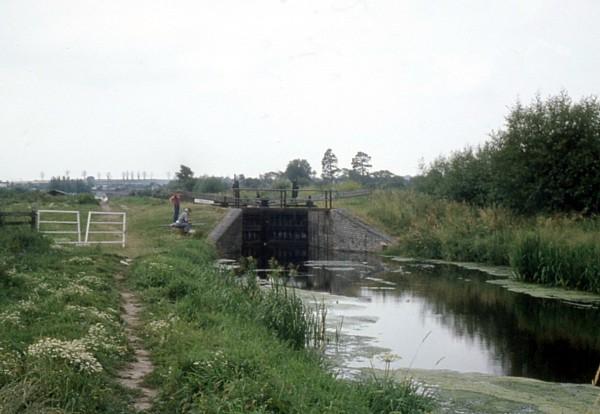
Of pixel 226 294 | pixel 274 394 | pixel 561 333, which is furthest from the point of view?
pixel 561 333

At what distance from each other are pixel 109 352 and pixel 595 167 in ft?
75.0

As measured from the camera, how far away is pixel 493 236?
1119 inches

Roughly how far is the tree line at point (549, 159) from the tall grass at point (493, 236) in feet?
2.96

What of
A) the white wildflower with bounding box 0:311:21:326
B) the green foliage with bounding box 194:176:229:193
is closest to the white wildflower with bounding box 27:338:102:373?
the white wildflower with bounding box 0:311:21:326

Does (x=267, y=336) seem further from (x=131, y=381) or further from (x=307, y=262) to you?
(x=307, y=262)

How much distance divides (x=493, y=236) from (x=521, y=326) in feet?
41.1

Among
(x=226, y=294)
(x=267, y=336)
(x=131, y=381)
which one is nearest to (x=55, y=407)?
(x=131, y=381)

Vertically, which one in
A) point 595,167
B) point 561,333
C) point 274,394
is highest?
point 595,167

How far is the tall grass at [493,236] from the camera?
819 inches

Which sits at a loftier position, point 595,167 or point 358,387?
point 595,167

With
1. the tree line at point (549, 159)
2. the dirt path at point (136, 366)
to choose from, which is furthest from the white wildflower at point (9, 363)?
the tree line at point (549, 159)

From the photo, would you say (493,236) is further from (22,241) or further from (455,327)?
(22,241)

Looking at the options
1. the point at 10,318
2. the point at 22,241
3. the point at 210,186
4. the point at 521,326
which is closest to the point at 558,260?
the point at 521,326

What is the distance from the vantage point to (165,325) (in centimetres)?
968
